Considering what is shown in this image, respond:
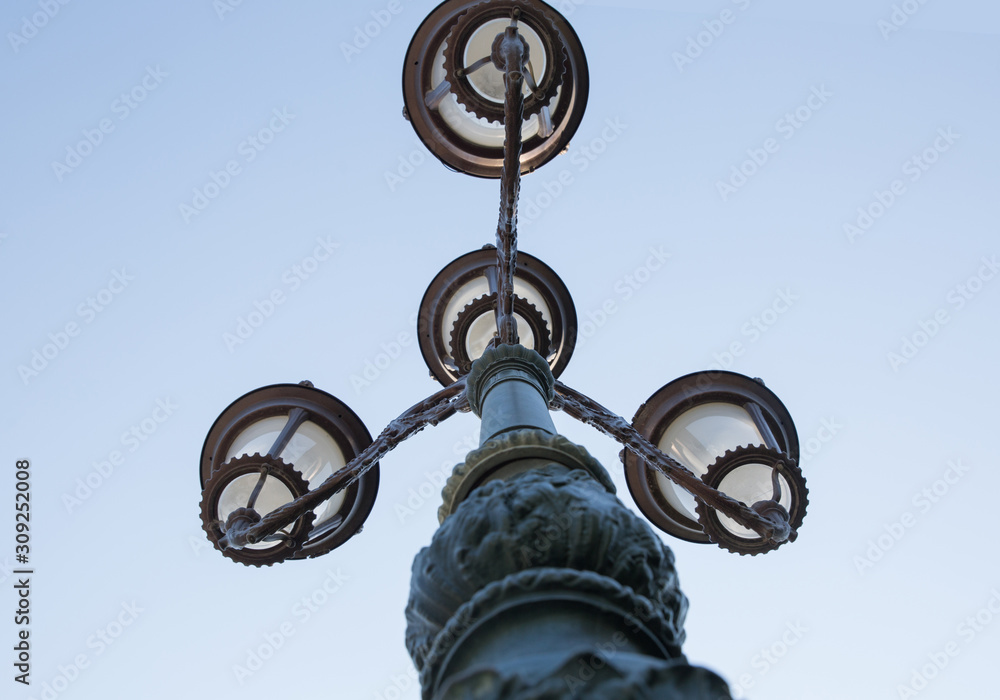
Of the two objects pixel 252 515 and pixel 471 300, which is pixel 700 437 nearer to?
pixel 471 300

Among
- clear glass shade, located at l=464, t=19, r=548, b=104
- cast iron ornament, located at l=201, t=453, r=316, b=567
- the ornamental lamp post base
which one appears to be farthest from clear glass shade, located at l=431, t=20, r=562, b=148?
the ornamental lamp post base

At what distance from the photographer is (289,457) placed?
4984 millimetres

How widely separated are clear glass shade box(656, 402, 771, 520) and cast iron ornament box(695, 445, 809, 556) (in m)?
0.18

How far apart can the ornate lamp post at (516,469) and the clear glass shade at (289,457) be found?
1 cm

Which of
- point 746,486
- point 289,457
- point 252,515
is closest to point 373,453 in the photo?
point 252,515

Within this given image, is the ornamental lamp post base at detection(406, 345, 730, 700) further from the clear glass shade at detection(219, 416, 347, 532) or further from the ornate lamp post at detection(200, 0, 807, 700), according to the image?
the clear glass shade at detection(219, 416, 347, 532)

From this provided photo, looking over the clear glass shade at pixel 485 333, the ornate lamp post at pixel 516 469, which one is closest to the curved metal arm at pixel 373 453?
the ornate lamp post at pixel 516 469

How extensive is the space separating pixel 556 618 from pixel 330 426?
330 cm

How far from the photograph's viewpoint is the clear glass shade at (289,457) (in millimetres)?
4789

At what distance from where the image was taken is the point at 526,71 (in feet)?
17.5

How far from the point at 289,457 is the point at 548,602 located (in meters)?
3.18

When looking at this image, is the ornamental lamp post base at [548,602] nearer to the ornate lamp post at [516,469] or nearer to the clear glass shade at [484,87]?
the ornate lamp post at [516,469]

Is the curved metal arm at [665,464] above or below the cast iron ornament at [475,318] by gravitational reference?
below

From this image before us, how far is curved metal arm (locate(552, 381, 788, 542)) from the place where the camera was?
420 centimetres
